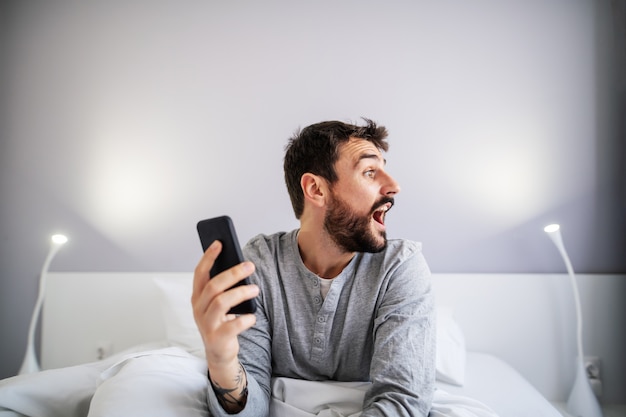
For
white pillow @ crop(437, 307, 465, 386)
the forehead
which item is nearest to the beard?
the forehead

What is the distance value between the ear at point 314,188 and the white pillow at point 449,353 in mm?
715

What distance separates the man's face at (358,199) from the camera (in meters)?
1.13

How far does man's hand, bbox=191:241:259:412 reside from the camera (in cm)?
74

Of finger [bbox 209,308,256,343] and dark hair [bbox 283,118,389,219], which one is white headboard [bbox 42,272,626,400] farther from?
finger [bbox 209,308,256,343]

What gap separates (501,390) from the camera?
1379 mm

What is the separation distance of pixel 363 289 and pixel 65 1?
2.11 metres

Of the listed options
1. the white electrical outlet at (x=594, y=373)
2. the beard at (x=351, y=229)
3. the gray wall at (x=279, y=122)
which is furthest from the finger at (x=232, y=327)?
Answer: the white electrical outlet at (x=594, y=373)

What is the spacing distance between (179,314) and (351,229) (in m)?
0.94

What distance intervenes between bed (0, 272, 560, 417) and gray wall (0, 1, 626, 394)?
0.15 meters

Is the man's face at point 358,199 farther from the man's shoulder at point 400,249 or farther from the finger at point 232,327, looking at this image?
the finger at point 232,327

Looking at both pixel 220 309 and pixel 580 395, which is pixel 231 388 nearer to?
pixel 220 309

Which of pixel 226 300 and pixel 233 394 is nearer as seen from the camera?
pixel 226 300

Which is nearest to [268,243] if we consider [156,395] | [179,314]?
[156,395]

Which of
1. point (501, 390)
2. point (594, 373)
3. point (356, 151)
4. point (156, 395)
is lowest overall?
point (594, 373)
